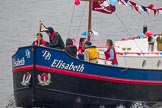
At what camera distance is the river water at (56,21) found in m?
52.7

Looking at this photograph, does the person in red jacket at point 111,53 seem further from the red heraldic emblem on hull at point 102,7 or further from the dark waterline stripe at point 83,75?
the red heraldic emblem on hull at point 102,7

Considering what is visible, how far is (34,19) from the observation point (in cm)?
6150

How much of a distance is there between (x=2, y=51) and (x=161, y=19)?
20000 millimetres

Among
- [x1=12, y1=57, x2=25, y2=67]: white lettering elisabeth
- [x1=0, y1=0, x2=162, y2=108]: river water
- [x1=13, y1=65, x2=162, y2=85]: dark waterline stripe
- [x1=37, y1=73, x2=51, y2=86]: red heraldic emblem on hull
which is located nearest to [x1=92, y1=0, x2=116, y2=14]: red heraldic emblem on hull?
[x1=13, y1=65, x2=162, y2=85]: dark waterline stripe

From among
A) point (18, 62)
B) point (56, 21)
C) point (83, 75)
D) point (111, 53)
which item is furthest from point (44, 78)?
point (56, 21)

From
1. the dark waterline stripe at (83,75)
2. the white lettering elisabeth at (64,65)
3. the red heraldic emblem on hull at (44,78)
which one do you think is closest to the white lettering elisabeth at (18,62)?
the dark waterline stripe at (83,75)

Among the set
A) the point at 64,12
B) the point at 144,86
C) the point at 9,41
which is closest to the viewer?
the point at 144,86

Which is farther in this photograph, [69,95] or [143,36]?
[143,36]

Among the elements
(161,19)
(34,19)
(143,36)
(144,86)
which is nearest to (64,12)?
(34,19)

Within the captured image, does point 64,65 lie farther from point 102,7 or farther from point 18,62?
point 102,7

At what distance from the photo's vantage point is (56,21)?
2394 inches

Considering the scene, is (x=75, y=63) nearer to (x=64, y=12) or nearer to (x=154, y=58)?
(x=154, y=58)

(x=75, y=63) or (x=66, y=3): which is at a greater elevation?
(x=66, y=3)

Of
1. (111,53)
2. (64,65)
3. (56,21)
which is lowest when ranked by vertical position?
(64,65)
